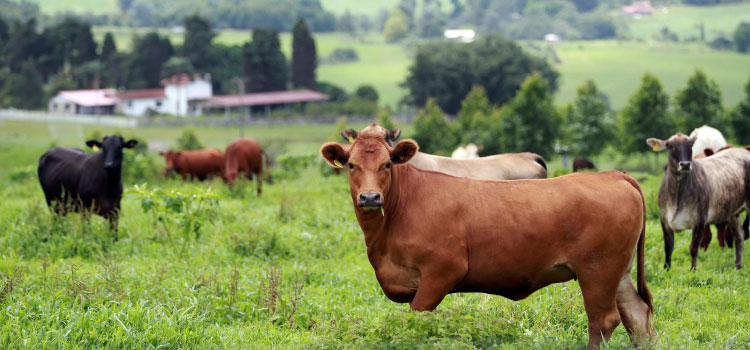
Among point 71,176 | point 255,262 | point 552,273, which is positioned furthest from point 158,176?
point 552,273

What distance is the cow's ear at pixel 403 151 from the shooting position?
20.8 ft

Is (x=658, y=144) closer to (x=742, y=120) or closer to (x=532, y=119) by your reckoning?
(x=742, y=120)

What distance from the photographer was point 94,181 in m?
12.6

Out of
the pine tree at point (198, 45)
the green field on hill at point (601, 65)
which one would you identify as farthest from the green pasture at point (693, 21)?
the pine tree at point (198, 45)

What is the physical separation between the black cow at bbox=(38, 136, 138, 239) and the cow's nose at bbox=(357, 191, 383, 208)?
7443mm

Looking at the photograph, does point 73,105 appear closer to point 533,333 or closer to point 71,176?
point 71,176

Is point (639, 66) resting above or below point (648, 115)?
above

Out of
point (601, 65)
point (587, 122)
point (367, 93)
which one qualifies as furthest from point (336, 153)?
point (601, 65)

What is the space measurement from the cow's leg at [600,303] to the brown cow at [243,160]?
15088mm

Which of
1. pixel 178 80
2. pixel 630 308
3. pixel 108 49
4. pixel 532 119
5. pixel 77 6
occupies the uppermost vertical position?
pixel 77 6

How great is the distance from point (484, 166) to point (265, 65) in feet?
288

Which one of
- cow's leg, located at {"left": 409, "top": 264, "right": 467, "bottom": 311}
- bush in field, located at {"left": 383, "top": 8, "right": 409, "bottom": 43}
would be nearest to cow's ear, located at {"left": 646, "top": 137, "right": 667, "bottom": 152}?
cow's leg, located at {"left": 409, "top": 264, "right": 467, "bottom": 311}

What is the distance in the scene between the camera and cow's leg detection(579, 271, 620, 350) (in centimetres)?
609

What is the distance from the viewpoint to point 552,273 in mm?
6223
